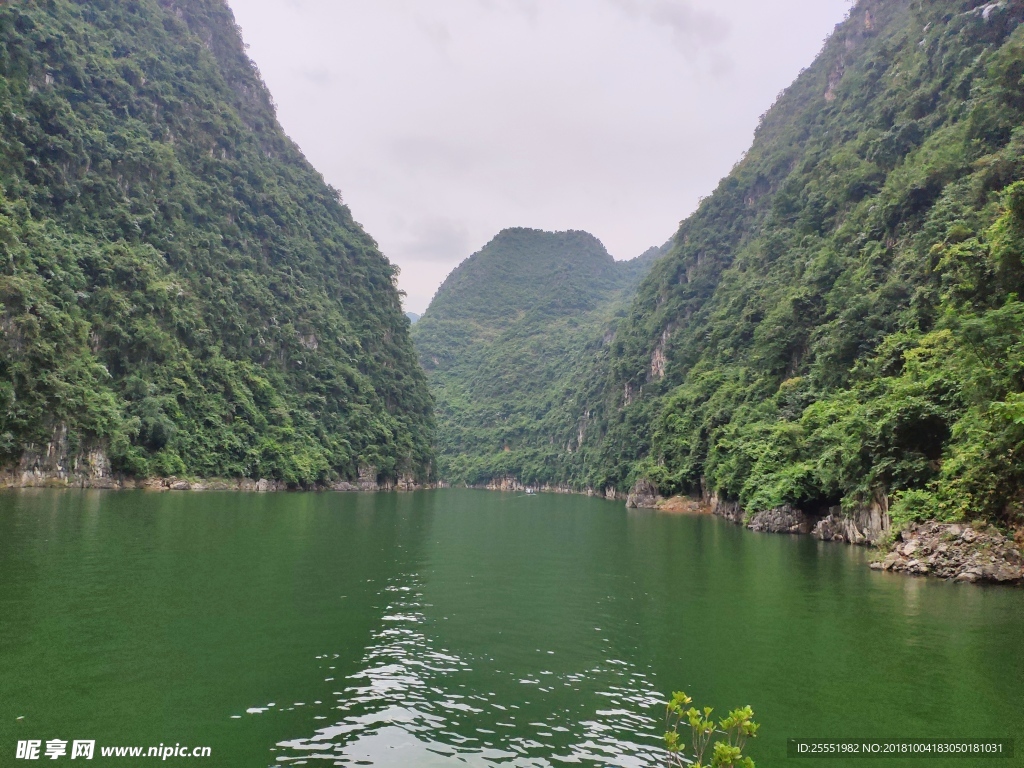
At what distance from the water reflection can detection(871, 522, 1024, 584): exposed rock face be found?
15.9 metres

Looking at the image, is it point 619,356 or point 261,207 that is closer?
point 261,207

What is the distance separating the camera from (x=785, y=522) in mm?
43469

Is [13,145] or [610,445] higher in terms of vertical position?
[13,145]

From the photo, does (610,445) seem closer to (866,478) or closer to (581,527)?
(581,527)

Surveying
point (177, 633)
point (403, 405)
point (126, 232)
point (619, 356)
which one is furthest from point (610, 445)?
point (177, 633)

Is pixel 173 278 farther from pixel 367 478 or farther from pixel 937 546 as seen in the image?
pixel 937 546

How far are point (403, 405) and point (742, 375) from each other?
69.8 m

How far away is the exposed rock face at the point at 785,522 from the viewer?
4284 centimetres

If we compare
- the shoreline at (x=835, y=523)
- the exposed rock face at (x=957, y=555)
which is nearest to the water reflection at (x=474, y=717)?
the exposed rock face at (x=957, y=555)

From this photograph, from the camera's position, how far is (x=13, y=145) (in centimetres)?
6550

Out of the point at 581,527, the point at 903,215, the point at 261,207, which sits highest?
the point at 261,207

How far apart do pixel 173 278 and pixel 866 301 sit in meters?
72.7

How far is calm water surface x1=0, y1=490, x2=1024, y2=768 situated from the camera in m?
8.95

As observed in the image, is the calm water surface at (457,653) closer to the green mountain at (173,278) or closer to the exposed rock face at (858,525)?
the exposed rock face at (858,525)
